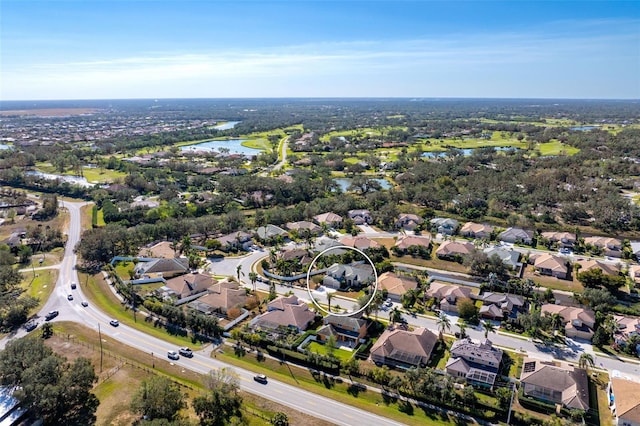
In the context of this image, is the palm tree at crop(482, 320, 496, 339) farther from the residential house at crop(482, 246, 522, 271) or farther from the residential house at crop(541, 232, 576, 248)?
the residential house at crop(541, 232, 576, 248)

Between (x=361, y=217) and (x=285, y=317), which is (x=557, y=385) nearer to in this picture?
(x=285, y=317)

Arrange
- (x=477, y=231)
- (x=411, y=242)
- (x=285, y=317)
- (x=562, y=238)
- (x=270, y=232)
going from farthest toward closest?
(x=477, y=231) < (x=270, y=232) < (x=562, y=238) < (x=411, y=242) < (x=285, y=317)

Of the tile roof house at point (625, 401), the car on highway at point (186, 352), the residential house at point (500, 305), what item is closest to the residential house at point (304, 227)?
the residential house at point (500, 305)

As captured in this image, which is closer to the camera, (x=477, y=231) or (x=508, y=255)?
(x=508, y=255)

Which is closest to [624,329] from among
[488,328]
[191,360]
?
[488,328]

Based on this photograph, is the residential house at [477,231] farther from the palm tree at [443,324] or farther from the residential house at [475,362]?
the residential house at [475,362]

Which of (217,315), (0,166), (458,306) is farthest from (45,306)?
(0,166)

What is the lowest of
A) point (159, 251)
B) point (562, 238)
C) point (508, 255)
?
point (159, 251)
